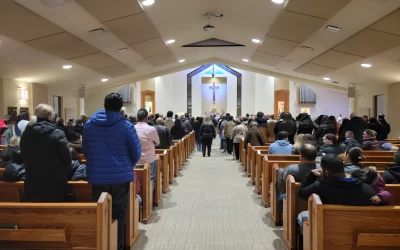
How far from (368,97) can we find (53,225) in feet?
43.0

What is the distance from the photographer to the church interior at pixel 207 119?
2672 mm

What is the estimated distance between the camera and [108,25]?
24.2 ft

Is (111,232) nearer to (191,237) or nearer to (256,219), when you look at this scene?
(191,237)

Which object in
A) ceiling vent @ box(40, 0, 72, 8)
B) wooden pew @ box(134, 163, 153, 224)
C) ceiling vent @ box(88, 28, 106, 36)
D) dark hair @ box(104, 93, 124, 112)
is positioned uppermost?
ceiling vent @ box(88, 28, 106, 36)

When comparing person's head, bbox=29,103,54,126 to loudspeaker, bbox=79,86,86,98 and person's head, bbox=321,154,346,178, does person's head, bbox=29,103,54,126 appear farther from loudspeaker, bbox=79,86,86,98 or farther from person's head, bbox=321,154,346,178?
loudspeaker, bbox=79,86,86,98

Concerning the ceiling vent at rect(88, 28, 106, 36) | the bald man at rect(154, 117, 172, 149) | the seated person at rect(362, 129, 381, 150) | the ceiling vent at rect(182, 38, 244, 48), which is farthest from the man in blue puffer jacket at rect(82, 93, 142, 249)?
the ceiling vent at rect(182, 38, 244, 48)

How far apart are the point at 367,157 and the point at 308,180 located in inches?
134

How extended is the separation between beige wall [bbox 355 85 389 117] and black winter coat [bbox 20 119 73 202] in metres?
11.3

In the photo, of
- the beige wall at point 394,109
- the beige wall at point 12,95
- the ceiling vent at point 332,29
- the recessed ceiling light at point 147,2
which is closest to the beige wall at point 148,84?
the beige wall at point 12,95

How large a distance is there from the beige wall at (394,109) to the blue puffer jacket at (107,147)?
10.5 m

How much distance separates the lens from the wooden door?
21.2 m

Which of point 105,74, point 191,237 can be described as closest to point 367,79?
point 105,74

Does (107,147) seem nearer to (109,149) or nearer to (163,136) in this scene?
(109,149)

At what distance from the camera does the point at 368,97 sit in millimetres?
13695
